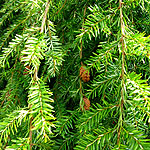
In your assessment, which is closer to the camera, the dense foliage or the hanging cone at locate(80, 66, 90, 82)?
the dense foliage

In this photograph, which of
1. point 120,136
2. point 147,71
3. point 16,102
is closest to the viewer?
point 120,136

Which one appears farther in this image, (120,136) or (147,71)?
(147,71)

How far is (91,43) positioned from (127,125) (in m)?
0.31

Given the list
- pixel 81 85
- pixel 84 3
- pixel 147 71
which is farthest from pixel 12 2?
pixel 147 71

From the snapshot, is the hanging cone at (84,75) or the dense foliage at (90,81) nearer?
the dense foliage at (90,81)

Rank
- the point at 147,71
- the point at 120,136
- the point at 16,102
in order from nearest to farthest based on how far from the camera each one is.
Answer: the point at 120,136 → the point at 147,71 → the point at 16,102

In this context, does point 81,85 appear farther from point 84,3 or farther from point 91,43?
point 84,3

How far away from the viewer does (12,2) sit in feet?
2.51

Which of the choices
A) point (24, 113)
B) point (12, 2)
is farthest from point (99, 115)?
point (12, 2)

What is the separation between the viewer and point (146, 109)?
0.38m

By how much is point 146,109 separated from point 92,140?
0.42 ft

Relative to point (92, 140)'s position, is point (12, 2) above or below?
above

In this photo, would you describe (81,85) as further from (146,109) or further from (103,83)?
(146,109)

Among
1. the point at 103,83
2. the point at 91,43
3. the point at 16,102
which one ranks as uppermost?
the point at 91,43
